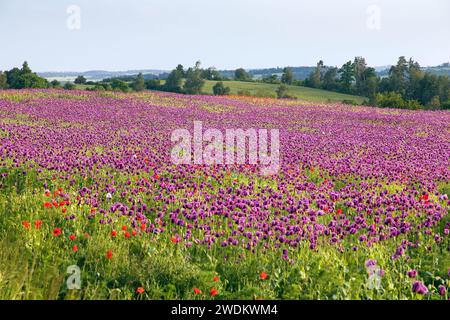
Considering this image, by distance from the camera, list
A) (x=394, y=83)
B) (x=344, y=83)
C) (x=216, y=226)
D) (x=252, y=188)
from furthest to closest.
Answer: (x=344, y=83)
(x=394, y=83)
(x=252, y=188)
(x=216, y=226)

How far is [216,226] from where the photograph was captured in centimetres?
642

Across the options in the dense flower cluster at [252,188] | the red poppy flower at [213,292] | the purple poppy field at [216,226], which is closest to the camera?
the red poppy flower at [213,292]

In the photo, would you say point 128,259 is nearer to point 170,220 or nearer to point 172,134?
point 170,220

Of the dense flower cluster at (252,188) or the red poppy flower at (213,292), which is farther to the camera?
the dense flower cluster at (252,188)

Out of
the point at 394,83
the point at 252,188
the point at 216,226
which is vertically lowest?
the point at 216,226

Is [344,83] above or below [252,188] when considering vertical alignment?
above

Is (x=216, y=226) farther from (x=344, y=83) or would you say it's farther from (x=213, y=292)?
(x=344, y=83)

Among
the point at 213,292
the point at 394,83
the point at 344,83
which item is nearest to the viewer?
the point at 213,292

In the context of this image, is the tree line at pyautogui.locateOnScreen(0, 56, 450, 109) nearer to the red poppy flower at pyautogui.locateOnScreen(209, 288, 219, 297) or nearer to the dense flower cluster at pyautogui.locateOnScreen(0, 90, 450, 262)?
the dense flower cluster at pyautogui.locateOnScreen(0, 90, 450, 262)

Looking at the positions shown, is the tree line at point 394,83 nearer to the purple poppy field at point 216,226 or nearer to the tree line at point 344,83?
the tree line at point 344,83

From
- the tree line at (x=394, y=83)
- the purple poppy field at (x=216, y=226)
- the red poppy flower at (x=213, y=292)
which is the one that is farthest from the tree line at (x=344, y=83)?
the red poppy flower at (x=213, y=292)

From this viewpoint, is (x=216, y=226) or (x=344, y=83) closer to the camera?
(x=216, y=226)

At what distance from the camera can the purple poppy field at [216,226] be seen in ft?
15.3

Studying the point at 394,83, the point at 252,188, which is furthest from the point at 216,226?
the point at 394,83
